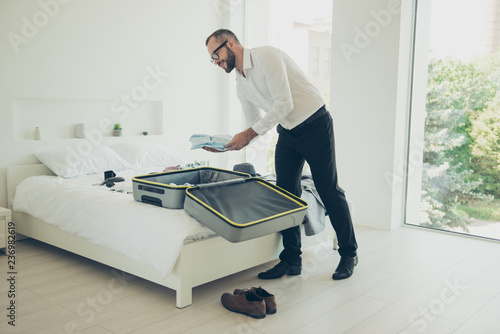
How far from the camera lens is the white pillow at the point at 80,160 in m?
3.47

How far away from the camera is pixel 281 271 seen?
8.94 feet

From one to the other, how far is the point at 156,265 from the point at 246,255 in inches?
20.4

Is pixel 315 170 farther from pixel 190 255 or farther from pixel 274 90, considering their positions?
pixel 190 255

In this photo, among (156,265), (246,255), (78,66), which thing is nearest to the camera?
(156,265)

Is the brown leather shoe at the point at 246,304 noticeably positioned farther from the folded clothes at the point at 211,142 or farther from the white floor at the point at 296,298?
the folded clothes at the point at 211,142

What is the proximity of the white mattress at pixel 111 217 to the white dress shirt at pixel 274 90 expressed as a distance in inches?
25.8

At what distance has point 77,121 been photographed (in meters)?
3.88

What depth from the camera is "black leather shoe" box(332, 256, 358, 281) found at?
2734 millimetres

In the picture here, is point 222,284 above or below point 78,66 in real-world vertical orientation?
below

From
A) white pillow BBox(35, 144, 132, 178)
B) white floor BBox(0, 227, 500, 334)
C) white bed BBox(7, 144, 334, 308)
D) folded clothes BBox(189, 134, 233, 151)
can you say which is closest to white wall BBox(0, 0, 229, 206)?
white pillow BBox(35, 144, 132, 178)

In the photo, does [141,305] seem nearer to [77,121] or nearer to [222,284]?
[222,284]

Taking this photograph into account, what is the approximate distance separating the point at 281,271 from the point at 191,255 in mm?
647

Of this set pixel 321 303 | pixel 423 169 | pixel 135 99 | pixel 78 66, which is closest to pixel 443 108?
pixel 423 169

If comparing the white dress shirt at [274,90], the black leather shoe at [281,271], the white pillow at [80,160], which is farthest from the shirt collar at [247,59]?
the white pillow at [80,160]
